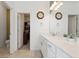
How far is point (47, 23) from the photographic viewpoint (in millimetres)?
7215

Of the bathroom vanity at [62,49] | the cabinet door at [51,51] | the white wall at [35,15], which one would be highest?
the white wall at [35,15]

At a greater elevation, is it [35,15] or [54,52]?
[35,15]

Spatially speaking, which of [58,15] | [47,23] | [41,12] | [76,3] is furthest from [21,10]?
[76,3]

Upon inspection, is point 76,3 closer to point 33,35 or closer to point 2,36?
point 33,35

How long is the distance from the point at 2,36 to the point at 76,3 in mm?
5373

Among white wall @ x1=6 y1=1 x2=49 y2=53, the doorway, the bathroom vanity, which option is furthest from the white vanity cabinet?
the doorway

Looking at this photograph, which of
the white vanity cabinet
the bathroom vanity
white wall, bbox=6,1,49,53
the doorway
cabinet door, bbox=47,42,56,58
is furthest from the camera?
the doorway

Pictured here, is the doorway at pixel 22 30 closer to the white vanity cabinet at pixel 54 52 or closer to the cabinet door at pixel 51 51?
the white vanity cabinet at pixel 54 52

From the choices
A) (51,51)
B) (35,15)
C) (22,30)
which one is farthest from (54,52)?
(22,30)

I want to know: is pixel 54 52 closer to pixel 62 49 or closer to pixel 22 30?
pixel 62 49

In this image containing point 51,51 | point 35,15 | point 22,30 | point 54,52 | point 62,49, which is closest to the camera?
point 62,49

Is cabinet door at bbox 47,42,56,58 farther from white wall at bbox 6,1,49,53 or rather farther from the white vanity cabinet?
white wall at bbox 6,1,49,53

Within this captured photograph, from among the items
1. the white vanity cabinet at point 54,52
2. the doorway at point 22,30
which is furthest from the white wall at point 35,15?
the white vanity cabinet at point 54,52

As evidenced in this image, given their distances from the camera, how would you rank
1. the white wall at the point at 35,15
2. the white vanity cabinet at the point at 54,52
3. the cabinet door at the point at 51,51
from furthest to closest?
1. the white wall at the point at 35,15
2. the cabinet door at the point at 51,51
3. the white vanity cabinet at the point at 54,52
